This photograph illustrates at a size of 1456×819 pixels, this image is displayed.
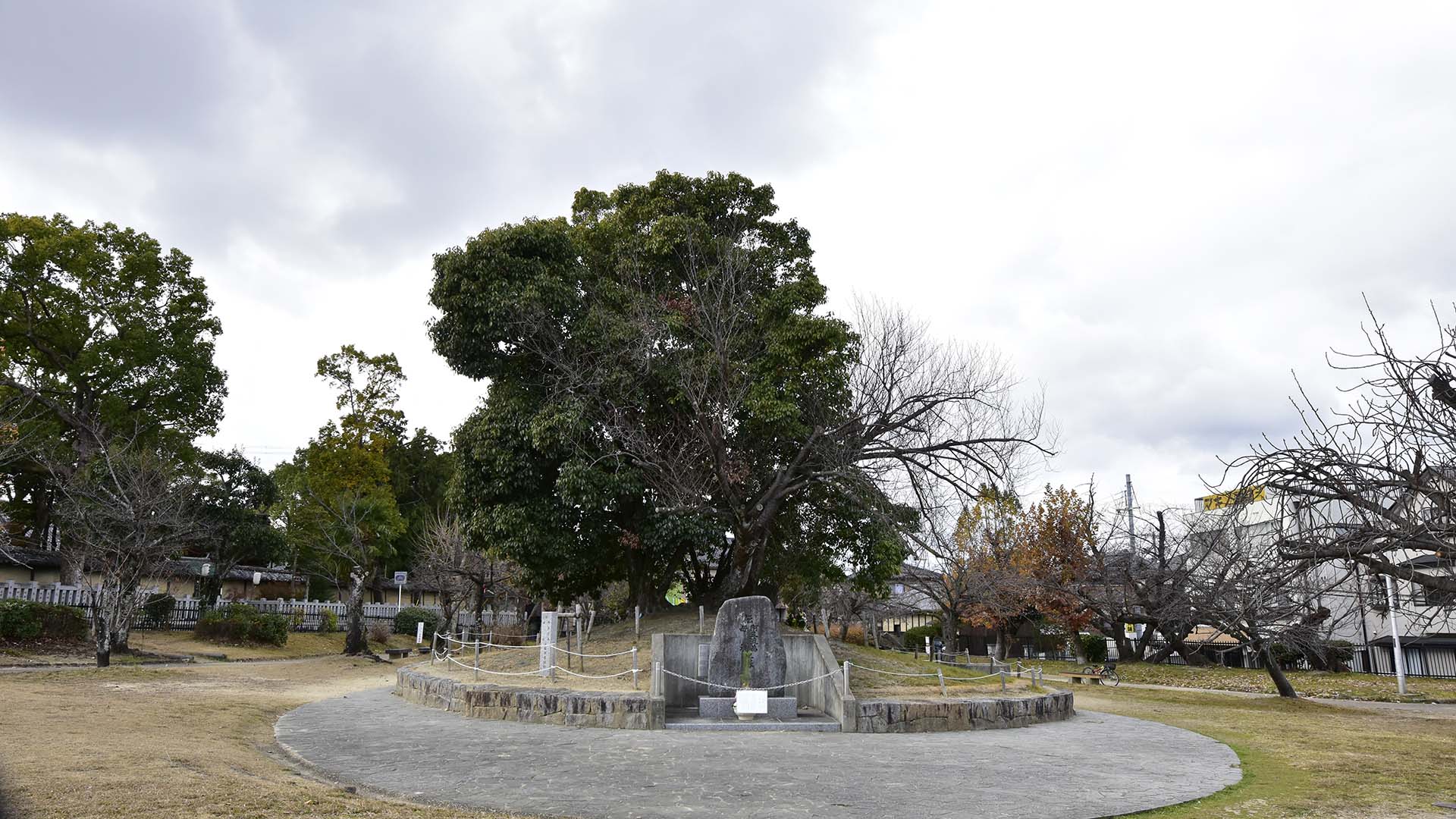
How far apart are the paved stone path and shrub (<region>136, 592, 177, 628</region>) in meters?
20.4

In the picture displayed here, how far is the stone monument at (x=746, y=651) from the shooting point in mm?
14430

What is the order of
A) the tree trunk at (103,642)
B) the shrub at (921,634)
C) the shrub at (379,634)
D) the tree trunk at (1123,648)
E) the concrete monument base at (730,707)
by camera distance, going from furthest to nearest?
1. the shrub at (921,634)
2. the shrub at (379,634)
3. the tree trunk at (1123,648)
4. the tree trunk at (103,642)
5. the concrete monument base at (730,707)

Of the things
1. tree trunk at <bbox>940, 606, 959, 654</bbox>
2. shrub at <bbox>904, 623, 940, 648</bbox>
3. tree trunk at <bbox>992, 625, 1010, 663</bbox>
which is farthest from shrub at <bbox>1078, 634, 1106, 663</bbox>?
shrub at <bbox>904, 623, 940, 648</bbox>

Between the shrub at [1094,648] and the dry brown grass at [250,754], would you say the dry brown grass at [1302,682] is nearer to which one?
the dry brown grass at [250,754]

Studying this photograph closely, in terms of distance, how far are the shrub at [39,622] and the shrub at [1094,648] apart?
36.4 m

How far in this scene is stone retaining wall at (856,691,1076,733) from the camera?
13.0 metres

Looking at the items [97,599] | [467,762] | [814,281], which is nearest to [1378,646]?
[814,281]

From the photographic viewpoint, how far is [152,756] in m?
8.05

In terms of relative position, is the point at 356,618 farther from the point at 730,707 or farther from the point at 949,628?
the point at 949,628

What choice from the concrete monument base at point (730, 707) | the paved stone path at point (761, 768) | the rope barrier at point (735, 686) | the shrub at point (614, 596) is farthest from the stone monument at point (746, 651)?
the shrub at point (614, 596)

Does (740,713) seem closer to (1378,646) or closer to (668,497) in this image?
(668,497)

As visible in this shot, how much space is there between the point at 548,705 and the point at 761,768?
16.6 feet

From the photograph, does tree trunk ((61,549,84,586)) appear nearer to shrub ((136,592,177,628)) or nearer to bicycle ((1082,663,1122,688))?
shrub ((136,592,177,628))

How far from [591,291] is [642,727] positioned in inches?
447
